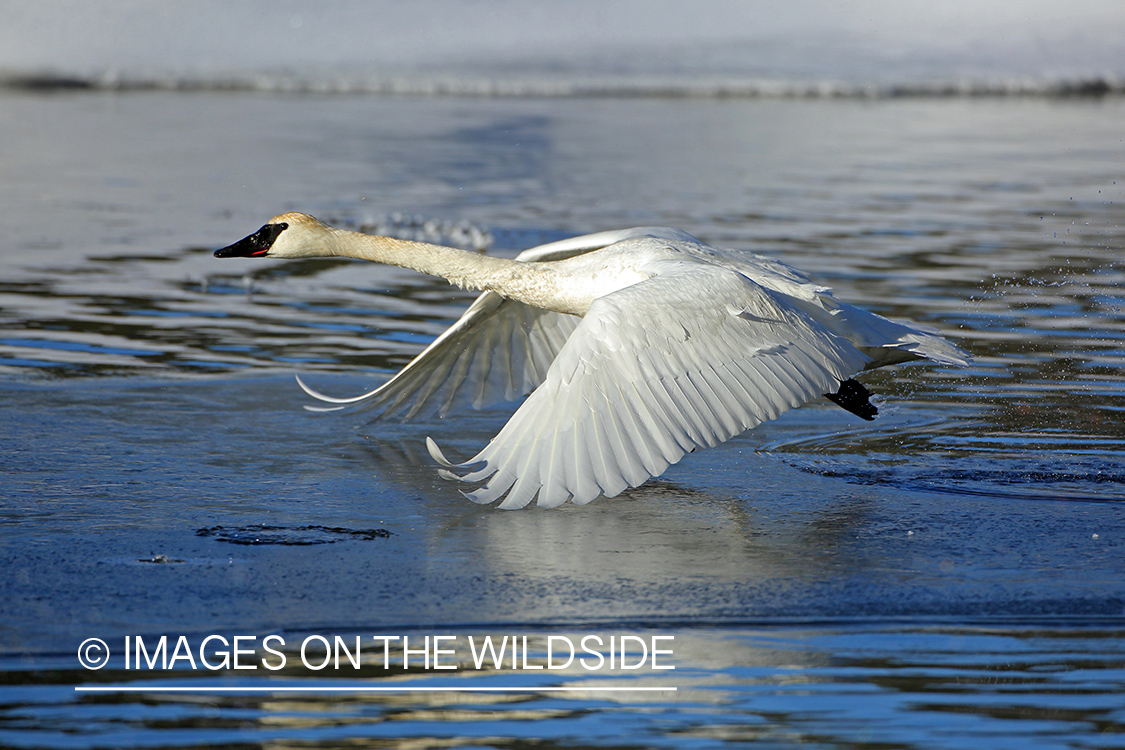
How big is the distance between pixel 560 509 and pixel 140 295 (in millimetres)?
5642

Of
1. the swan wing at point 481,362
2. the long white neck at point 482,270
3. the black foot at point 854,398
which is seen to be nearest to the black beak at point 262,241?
the long white neck at point 482,270

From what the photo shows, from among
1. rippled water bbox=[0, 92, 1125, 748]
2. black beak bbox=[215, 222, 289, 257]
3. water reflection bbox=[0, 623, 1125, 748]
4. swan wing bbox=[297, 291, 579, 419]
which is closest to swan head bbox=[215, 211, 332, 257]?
black beak bbox=[215, 222, 289, 257]

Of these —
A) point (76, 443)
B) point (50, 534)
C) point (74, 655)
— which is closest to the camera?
point (74, 655)

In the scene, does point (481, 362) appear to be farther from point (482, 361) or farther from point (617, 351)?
point (617, 351)

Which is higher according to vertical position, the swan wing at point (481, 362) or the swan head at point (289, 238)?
the swan head at point (289, 238)

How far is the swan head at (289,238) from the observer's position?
759 cm

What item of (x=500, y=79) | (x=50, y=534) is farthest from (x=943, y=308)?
(x=500, y=79)

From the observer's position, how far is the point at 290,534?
5.60m

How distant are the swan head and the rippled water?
2.77ft

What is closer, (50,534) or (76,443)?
(50,534)

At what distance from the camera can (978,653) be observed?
4.46 meters

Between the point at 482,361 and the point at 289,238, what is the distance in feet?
4.03

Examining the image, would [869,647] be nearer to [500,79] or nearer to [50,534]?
[50,534]

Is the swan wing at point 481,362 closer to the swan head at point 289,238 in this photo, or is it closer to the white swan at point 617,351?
the white swan at point 617,351
